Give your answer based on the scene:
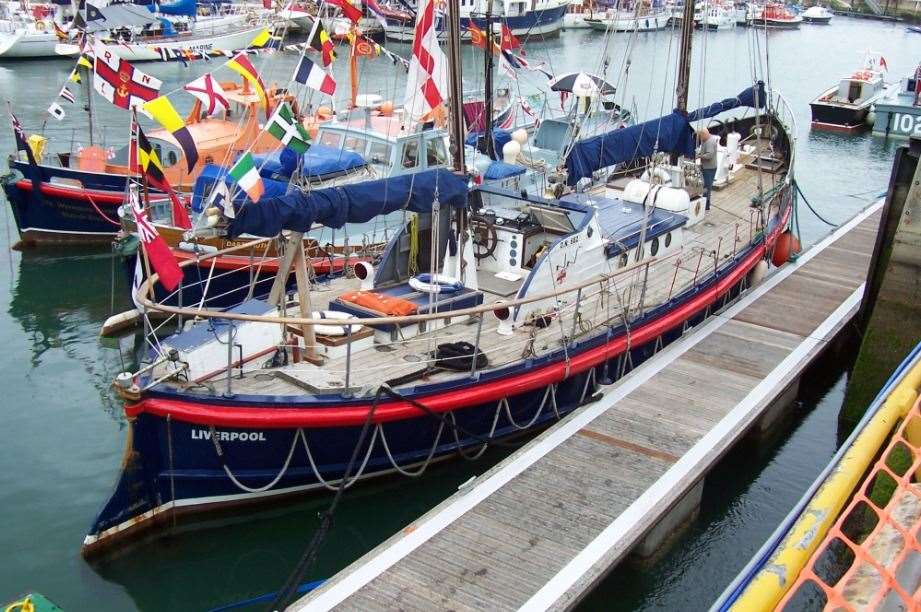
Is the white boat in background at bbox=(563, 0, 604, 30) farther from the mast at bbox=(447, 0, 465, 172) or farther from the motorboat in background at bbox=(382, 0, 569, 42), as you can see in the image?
the mast at bbox=(447, 0, 465, 172)

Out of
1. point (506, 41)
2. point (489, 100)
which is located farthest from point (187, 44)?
point (489, 100)

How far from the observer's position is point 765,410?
47.0ft

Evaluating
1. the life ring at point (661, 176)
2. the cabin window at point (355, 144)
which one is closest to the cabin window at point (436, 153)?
the cabin window at point (355, 144)

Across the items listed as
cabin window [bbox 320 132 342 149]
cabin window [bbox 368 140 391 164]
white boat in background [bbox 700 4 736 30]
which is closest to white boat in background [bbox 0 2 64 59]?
cabin window [bbox 320 132 342 149]

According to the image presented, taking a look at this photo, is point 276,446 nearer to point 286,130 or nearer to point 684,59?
point 286,130

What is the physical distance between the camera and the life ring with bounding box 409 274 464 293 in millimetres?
14414

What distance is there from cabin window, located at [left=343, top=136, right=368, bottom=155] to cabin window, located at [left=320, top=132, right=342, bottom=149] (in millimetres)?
283

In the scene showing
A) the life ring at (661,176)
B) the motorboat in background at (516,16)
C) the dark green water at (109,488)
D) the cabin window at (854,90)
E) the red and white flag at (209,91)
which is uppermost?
the motorboat in background at (516,16)

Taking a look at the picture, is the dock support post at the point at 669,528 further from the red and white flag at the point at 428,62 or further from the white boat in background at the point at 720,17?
the white boat in background at the point at 720,17

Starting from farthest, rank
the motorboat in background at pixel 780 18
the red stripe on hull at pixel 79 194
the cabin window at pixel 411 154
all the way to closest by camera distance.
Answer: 1. the motorboat in background at pixel 780 18
2. the red stripe on hull at pixel 79 194
3. the cabin window at pixel 411 154

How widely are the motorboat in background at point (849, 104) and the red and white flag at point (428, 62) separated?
122ft

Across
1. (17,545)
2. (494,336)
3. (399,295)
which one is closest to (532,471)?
(494,336)

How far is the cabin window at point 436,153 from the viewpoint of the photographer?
2278 centimetres

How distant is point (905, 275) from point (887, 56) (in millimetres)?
67420
